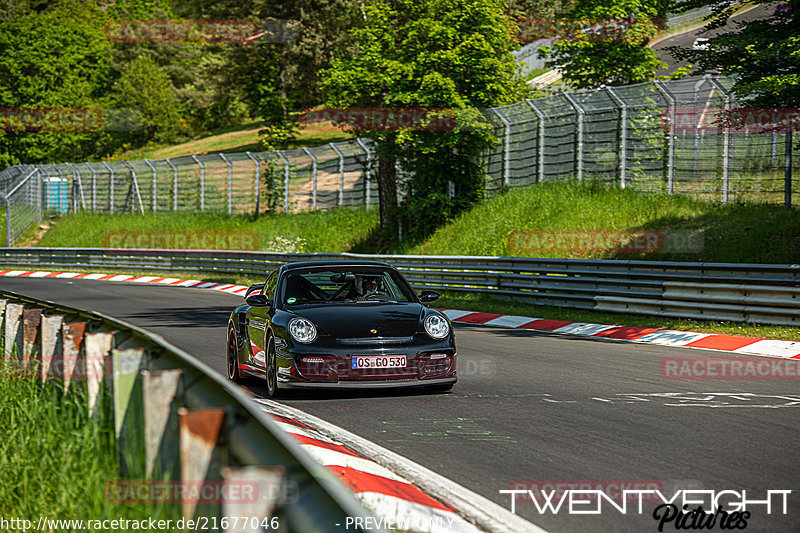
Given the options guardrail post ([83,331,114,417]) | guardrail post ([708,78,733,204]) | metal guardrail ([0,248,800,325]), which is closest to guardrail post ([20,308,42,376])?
guardrail post ([83,331,114,417])

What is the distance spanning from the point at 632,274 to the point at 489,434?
1000 cm

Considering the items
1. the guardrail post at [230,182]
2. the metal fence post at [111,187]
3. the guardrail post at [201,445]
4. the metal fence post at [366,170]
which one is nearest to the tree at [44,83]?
the metal fence post at [111,187]

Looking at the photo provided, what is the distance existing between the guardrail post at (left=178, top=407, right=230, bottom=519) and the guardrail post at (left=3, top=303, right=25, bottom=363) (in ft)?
15.0

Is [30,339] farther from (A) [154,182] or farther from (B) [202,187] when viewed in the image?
(A) [154,182]

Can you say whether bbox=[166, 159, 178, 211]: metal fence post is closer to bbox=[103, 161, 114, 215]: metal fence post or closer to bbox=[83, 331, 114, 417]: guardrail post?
bbox=[103, 161, 114, 215]: metal fence post

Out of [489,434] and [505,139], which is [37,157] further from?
[489,434]

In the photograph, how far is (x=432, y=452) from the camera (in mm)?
6512

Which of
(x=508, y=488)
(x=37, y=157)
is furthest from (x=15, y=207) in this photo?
(x=508, y=488)

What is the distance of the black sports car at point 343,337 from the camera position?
334 inches

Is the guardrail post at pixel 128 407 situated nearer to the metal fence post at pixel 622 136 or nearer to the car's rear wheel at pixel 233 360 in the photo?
the car's rear wheel at pixel 233 360

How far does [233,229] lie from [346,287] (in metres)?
32.6

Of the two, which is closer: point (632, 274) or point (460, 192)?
point (632, 274)

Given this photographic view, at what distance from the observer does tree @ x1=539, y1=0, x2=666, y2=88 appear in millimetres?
34250

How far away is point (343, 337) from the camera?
8.55 m
